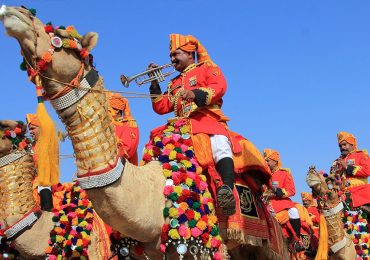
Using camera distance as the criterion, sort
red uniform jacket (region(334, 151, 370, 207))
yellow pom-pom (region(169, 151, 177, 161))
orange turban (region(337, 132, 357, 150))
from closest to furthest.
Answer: yellow pom-pom (region(169, 151, 177, 161)), red uniform jacket (region(334, 151, 370, 207)), orange turban (region(337, 132, 357, 150))

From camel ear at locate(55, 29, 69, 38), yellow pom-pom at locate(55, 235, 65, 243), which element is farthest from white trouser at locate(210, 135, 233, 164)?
yellow pom-pom at locate(55, 235, 65, 243)

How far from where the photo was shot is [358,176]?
1276 cm

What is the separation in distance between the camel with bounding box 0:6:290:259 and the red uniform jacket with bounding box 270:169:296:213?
5914 mm

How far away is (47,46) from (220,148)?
7.58 feet

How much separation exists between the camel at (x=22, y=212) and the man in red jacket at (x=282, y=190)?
384 centimetres

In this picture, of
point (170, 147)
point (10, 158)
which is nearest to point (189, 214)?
point (170, 147)

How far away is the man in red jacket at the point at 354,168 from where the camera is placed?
12.1 metres

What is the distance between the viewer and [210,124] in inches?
284

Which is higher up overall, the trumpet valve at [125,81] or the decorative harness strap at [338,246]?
the trumpet valve at [125,81]

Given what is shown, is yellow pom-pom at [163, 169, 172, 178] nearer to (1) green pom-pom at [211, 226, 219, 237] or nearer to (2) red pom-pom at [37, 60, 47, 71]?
(1) green pom-pom at [211, 226, 219, 237]

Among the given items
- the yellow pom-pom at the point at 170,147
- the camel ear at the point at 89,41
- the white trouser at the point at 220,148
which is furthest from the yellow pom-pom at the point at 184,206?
the camel ear at the point at 89,41

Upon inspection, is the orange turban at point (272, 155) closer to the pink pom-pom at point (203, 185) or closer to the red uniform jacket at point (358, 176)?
the red uniform jacket at point (358, 176)

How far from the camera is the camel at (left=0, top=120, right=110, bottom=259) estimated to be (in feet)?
26.4

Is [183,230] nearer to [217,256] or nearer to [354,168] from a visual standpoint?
[217,256]
